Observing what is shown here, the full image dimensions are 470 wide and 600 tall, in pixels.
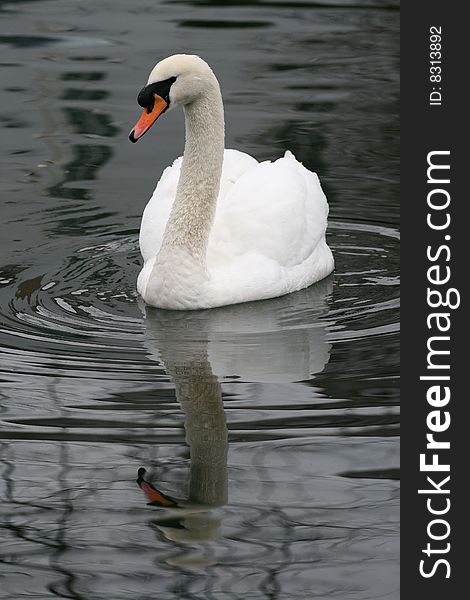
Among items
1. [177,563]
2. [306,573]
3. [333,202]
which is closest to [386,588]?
[306,573]

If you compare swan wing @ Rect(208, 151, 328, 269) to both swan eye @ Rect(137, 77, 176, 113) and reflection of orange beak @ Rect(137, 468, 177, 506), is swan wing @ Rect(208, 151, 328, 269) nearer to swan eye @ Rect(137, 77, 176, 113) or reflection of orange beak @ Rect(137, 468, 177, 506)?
swan eye @ Rect(137, 77, 176, 113)

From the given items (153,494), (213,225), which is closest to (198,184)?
(213,225)

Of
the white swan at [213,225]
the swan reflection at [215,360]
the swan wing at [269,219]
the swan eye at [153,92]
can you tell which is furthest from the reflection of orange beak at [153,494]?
the swan wing at [269,219]

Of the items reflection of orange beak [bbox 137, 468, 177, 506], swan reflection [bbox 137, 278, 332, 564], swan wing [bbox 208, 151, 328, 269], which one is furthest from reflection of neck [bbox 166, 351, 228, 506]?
swan wing [bbox 208, 151, 328, 269]

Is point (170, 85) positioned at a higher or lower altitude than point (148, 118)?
higher

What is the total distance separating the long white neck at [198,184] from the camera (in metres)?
9.14

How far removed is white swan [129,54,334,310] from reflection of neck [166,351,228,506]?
88 centimetres

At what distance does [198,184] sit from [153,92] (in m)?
0.87

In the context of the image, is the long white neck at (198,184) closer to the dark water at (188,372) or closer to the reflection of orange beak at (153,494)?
the dark water at (188,372)

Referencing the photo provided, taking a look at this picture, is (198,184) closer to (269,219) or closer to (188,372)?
(269,219)

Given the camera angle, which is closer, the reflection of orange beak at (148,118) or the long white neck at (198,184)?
the reflection of orange beak at (148,118)

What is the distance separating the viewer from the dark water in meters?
6.23

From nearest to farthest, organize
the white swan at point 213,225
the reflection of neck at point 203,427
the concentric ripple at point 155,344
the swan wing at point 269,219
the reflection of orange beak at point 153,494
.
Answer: the reflection of orange beak at point 153,494, the reflection of neck at point 203,427, the concentric ripple at point 155,344, the white swan at point 213,225, the swan wing at point 269,219

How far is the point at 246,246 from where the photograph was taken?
938cm
